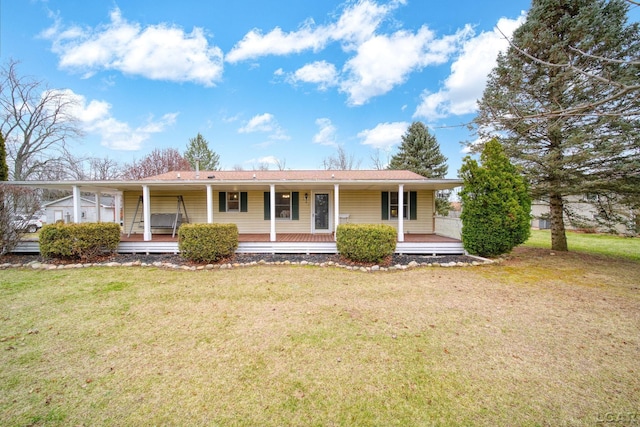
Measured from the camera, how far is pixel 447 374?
2.69m

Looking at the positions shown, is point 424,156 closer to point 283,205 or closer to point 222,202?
point 283,205

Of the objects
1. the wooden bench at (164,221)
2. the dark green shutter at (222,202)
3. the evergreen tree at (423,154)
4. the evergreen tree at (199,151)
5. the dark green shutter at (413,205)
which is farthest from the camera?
the evergreen tree at (199,151)

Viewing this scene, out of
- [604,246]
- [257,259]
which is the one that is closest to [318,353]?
[257,259]

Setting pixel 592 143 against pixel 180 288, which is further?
pixel 592 143

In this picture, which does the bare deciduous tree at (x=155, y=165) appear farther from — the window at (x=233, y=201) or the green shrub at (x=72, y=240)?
the green shrub at (x=72, y=240)

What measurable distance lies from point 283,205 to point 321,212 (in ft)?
5.41

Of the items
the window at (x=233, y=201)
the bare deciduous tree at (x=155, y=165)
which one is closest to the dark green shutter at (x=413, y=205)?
the window at (x=233, y=201)

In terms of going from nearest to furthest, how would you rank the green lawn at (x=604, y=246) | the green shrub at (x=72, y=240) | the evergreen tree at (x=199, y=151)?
the green shrub at (x=72, y=240) → the green lawn at (x=604, y=246) → the evergreen tree at (x=199, y=151)

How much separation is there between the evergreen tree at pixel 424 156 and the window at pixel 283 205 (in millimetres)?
14661

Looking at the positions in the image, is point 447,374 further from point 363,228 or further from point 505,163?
point 505,163

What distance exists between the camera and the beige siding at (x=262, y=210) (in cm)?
1107

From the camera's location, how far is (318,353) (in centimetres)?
305

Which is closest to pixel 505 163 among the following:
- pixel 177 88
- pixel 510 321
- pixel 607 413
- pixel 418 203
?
pixel 418 203

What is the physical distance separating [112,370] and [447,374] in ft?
11.5
